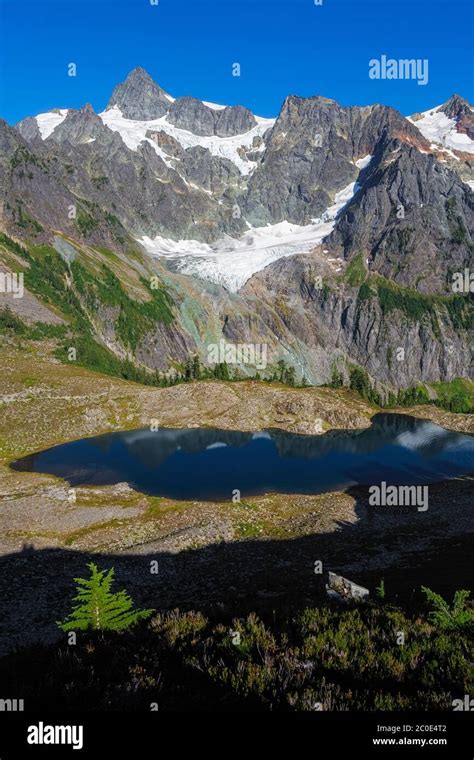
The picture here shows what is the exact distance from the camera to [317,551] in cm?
4788

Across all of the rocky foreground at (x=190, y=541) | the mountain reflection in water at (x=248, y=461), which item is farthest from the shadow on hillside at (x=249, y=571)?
the mountain reflection in water at (x=248, y=461)

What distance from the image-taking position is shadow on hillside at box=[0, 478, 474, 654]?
31203 mm

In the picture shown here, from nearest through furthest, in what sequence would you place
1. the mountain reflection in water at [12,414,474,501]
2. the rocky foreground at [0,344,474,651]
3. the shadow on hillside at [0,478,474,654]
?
the shadow on hillside at [0,478,474,654] < the rocky foreground at [0,344,474,651] < the mountain reflection in water at [12,414,474,501]

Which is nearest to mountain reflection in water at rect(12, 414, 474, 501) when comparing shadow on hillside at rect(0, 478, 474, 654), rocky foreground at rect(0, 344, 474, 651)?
rocky foreground at rect(0, 344, 474, 651)

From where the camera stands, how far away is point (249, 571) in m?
42.3

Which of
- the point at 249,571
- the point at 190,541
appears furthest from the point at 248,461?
the point at 249,571

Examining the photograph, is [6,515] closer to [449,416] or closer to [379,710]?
[379,710]

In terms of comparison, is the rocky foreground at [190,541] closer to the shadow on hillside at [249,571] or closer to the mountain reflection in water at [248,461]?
the shadow on hillside at [249,571]

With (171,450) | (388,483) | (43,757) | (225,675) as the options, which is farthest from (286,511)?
(43,757)

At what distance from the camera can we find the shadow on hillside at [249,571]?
31.2 meters

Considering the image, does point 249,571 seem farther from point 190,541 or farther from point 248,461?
point 248,461

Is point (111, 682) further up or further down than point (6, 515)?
further up

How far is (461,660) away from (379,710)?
16.4ft

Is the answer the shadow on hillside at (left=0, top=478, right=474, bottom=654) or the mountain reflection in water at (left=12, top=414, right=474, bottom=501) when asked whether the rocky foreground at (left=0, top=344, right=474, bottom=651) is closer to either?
the shadow on hillside at (left=0, top=478, right=474, bottom=654)
